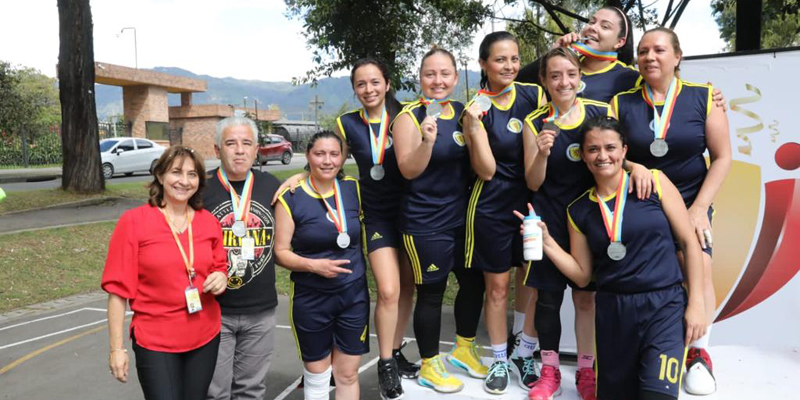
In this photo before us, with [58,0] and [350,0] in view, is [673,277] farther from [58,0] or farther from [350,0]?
[58,0]

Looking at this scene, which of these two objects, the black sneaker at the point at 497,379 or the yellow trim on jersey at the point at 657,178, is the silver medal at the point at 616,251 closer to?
the yellow trim on jersey at the point at 657,178

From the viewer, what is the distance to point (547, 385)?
333 centimetres

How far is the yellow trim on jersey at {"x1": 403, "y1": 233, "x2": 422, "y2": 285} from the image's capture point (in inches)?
133

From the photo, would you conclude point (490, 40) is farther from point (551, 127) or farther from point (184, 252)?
point (184, 252)

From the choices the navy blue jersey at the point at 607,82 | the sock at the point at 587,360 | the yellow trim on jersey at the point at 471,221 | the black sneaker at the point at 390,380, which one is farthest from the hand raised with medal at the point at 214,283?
the navy blue jersey at the point at 607,82

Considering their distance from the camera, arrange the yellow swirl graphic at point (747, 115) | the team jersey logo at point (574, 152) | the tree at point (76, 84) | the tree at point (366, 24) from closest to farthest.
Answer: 1. the team jersey logo at point (574, 152)
2. the yellow swirl graphic at point (747, 115)
3. the tree at point (366, 24)
4. the tree at point (76, 84)

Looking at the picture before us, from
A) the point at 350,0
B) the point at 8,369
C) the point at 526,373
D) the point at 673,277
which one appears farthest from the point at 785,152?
the point at 8,369

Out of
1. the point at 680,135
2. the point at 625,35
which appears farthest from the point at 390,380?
the point at 625,35

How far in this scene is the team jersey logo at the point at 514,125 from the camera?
10.9ft

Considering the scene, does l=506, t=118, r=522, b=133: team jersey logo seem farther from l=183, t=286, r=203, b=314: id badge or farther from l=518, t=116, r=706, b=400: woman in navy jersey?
l=183, t=286, r=203, b=314: id badge

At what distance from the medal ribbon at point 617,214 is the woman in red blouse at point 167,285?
6.12 feet

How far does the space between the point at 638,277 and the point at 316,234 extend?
5.30 feet

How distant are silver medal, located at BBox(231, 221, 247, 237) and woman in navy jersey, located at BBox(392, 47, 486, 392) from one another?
88cm

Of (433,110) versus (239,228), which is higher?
(433,110)
